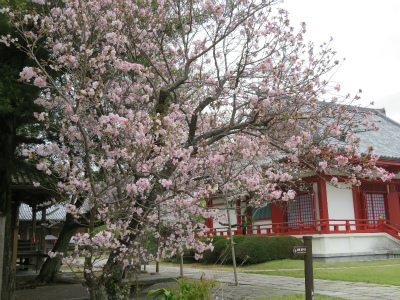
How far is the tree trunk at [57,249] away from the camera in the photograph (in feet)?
38.7

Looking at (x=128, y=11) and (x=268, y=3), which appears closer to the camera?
(x=128, y=11)

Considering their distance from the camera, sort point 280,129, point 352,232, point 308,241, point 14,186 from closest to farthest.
→ point 308,241 < point 280,129 < point 14,186 < point 352,232

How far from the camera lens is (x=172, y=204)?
7.53 metres

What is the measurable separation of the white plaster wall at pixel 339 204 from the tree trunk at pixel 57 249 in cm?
1107

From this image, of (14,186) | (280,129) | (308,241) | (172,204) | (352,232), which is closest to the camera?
(308,241)

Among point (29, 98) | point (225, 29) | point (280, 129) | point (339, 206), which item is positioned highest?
point (225, 29)

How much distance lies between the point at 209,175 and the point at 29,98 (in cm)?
409

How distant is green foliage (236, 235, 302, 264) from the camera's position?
15461 mm

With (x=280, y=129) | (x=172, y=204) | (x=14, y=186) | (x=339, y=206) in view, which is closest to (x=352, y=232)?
(x=339, y=206)

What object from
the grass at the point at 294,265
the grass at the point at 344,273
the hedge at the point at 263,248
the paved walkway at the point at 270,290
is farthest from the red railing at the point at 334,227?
the paved walkway at the point at 270,290

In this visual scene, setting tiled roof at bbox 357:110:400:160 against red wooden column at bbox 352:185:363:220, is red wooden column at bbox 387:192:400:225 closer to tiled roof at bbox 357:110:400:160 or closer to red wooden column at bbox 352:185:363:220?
red wooden column at bbox 352:185:363:220

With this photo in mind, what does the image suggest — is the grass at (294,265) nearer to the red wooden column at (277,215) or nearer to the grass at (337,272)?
the grass at (337,272)

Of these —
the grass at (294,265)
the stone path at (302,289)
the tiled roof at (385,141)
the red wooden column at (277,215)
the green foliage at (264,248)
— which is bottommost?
the grass at (294,265)

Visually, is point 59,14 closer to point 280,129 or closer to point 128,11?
point 128,11
